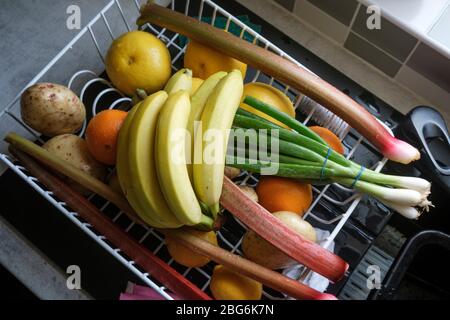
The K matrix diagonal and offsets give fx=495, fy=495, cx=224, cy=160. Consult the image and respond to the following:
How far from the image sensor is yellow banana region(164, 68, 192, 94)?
0.77 meters

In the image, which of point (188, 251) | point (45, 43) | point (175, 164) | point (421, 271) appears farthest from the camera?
point (45, 43)

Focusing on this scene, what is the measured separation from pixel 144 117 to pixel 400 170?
49 cm

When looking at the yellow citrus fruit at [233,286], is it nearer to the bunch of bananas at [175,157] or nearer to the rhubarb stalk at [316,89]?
the bunch of bananas at [175,157]

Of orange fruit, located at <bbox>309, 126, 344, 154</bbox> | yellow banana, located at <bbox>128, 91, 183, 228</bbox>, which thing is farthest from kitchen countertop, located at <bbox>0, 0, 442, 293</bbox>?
yellow banana, located at <bbox>128, 91, 183, 228</bbox>

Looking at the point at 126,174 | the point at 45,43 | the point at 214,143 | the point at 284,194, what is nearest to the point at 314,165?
the point at 284,194

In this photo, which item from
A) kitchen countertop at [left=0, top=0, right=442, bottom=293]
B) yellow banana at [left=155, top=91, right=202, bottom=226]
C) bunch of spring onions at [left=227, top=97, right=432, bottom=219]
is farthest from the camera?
kitchen countertop at [left=0, top=0, right=442, bottom=293]

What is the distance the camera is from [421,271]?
868mm

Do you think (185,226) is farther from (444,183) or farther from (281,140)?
(444,183)

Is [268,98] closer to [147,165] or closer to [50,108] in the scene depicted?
[147,165]

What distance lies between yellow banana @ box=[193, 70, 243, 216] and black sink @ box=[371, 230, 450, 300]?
27cm

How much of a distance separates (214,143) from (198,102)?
0.09m

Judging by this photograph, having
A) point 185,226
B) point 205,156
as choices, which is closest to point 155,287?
point 185,226

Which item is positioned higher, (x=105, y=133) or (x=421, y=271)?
(x=421, y=271)

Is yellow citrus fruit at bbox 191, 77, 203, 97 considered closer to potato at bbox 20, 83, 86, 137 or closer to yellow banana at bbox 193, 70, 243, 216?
yellow banana at bbox 193, 70, 243, 216
